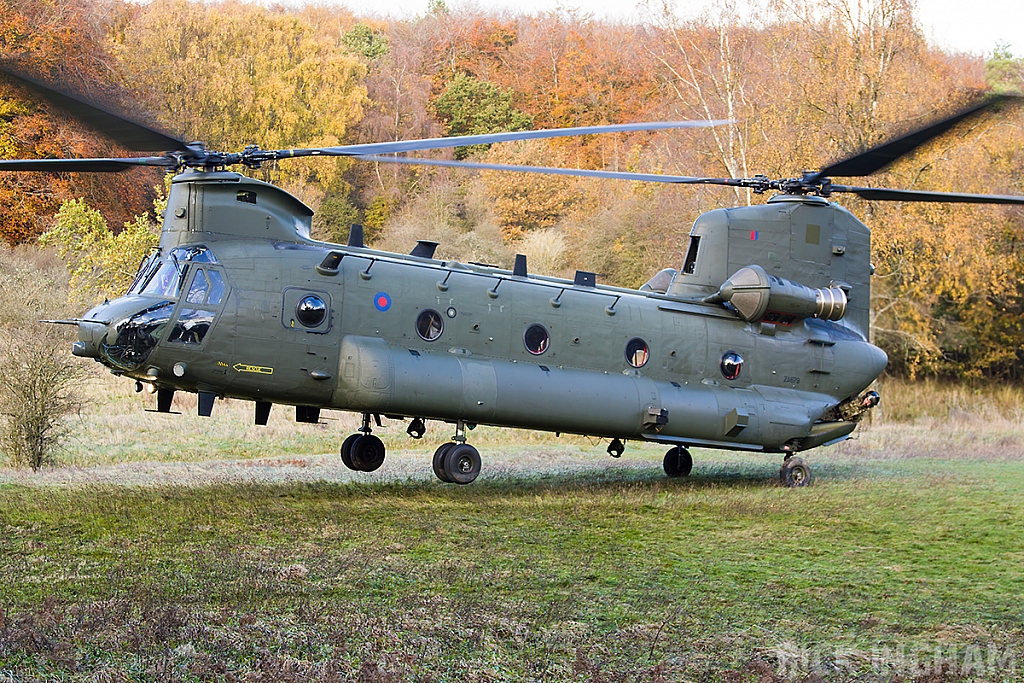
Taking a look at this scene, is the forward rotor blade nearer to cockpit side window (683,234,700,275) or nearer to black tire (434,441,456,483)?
cockpit side window (683,234,700,275)

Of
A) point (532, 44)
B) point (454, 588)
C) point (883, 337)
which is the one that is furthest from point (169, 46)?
point (454, 588)

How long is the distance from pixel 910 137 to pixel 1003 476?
21.5ft

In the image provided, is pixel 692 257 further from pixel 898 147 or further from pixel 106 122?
pixel 106 122

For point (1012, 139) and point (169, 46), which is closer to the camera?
point (1012, 139)

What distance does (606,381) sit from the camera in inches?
548

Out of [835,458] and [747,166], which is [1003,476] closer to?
[835,458]

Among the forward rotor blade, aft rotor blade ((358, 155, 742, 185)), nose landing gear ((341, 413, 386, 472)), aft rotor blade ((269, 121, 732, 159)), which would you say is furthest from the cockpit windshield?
the forward rotor blade

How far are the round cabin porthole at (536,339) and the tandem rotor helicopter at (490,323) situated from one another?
3cm

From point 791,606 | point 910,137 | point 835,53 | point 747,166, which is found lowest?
point 791,606

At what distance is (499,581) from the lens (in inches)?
341

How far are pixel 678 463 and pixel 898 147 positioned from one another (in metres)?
5.86

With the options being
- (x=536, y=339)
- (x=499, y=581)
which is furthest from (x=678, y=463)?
(x=499, y=581)

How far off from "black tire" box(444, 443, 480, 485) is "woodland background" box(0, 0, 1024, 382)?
5.32 metres

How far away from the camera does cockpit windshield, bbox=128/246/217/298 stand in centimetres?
1191
